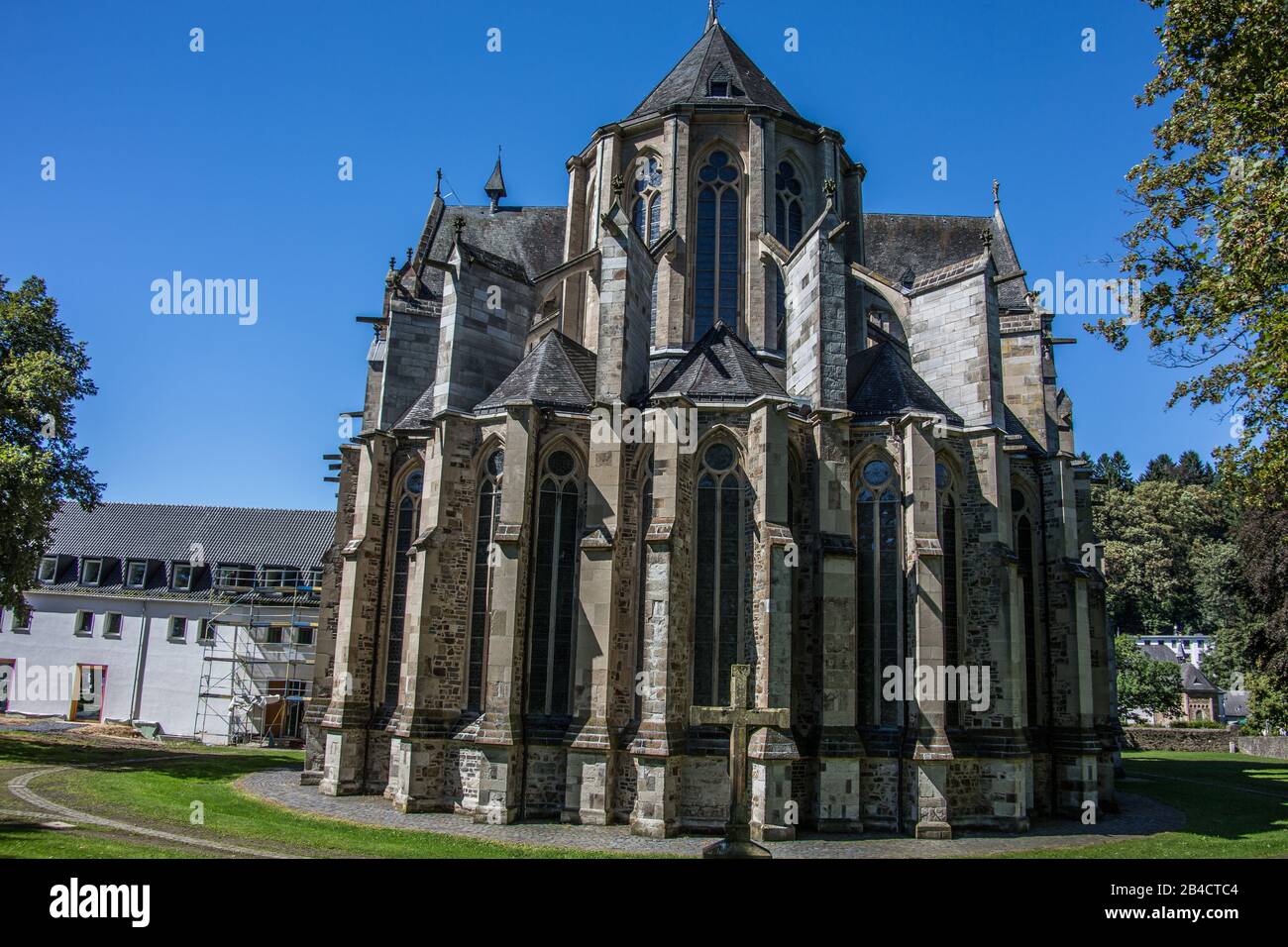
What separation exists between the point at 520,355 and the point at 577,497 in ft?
18.4

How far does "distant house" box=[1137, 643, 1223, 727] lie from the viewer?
64.6m

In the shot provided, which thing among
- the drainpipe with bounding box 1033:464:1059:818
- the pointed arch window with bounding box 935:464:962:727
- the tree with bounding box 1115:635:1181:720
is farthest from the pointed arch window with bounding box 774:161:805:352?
the tree with bounding box 1115:635:1181:720

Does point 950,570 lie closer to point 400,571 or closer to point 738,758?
point 738,758

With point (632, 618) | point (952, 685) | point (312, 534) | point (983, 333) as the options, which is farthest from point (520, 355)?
point (312, 534)

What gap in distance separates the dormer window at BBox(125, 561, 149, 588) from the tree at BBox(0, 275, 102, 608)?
15.2 m

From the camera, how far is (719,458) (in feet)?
64.6

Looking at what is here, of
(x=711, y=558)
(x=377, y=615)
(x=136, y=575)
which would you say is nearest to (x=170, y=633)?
(x=136, y=575)

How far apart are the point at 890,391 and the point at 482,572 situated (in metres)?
10.6

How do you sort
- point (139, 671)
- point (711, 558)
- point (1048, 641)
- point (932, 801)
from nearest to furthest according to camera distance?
point (932, 801), point (711, 558), point (1048, 641), point (139, 671)

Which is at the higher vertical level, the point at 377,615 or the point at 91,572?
the point at 91,572

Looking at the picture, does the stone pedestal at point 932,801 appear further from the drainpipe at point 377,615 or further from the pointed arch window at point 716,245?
the pointed arch window at point 716,245

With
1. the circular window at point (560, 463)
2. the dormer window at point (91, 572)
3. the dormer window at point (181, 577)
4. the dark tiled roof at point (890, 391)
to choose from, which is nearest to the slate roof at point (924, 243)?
the dark tiled roof at point (890, 391)

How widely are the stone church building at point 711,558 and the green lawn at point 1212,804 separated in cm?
259

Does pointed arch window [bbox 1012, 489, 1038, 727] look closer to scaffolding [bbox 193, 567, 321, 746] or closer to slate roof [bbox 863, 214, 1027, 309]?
slate roof [bbox 863, 214, 1027, 309]
